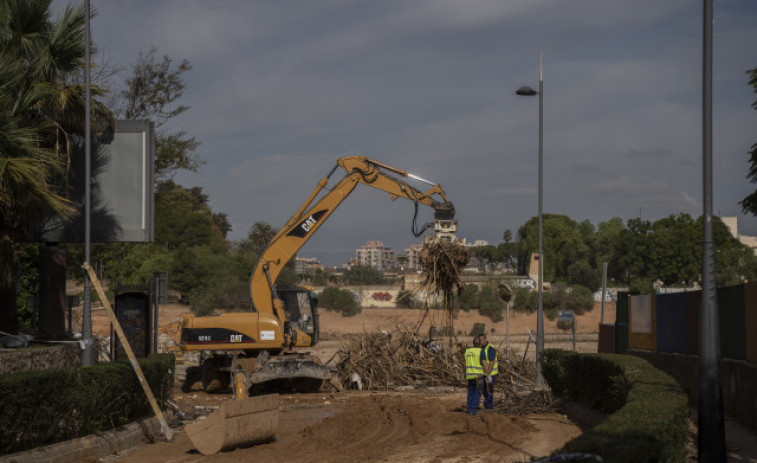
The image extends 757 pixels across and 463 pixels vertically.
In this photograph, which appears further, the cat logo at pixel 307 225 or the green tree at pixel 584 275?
the green tree at pixel 584 275

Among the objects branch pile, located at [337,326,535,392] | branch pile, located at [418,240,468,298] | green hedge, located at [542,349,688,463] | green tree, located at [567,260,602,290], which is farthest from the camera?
green tree, located at [567,260,602,290]

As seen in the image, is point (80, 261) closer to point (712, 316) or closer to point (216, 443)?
point (216, 443)

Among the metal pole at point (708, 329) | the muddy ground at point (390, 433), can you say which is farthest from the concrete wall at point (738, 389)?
the muddy ground at point (390, 433)

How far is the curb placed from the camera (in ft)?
43.3

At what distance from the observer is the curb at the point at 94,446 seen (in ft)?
43.3

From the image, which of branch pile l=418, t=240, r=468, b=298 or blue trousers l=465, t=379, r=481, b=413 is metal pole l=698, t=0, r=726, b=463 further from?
branch pile l=418, t=240, r=468, b=298

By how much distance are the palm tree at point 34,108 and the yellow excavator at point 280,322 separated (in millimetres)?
6087

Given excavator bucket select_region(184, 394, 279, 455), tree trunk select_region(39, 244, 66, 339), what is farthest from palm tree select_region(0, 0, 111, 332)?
excavator bucket select_region(184, 394, 279, 455)

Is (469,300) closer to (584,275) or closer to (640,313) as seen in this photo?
(584,275)

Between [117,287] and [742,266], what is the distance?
98.3 meters

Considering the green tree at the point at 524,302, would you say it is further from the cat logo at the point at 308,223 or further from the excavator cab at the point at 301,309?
the excavator cab at the point at 301,309

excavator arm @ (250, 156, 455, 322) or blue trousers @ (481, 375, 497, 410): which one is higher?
excavator arm @ (250, 156, 455, 322)

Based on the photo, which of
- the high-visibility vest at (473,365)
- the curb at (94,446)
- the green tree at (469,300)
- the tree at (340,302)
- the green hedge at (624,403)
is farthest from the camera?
the tree at (340,302)

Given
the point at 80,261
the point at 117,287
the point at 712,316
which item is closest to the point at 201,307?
the point at 80,261
